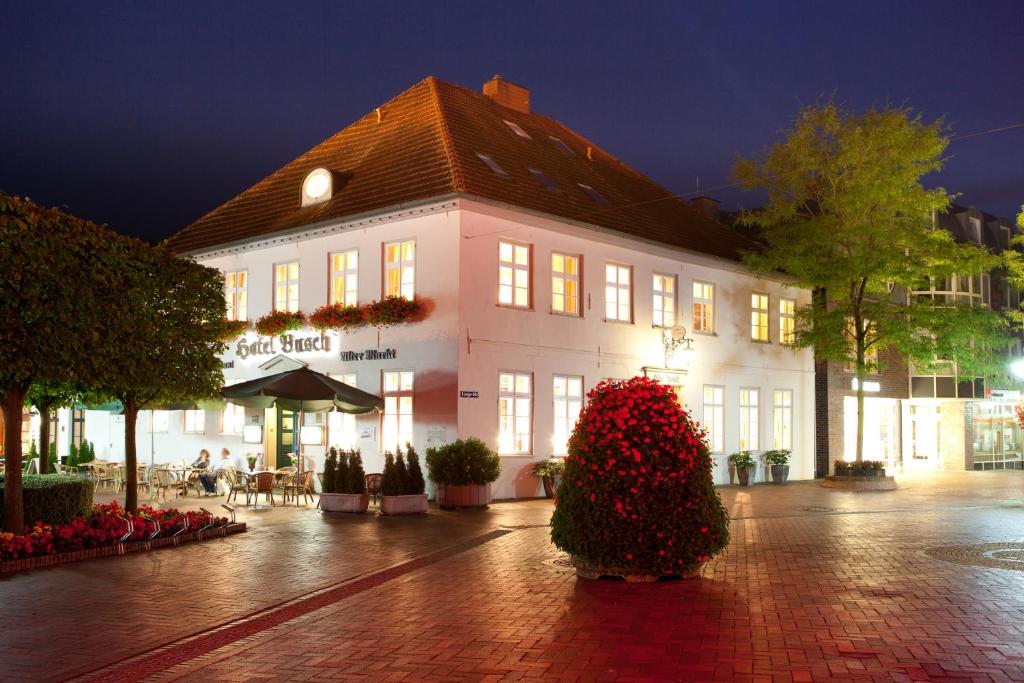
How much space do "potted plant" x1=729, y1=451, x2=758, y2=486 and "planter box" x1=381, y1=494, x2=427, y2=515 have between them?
448 inches

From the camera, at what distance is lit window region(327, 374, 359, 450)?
2183 centimetres

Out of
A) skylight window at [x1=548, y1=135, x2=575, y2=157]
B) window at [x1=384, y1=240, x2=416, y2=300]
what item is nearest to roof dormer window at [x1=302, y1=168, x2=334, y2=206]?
window at [x1=384, y1=240, x2=416, y2=300]

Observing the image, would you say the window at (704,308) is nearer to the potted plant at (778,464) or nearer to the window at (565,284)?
the potted plant at (778,464)

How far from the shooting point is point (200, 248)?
25719 millimetres

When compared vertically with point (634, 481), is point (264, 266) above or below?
above

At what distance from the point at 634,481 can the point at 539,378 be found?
11.7 metres

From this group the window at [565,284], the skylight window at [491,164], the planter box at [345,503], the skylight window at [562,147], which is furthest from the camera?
the skylight window at [562,147]

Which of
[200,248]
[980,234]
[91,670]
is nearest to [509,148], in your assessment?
[200,248]

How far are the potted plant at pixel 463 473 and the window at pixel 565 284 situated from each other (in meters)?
4.42

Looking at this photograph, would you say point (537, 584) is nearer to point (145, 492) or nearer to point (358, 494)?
point (358, 494)

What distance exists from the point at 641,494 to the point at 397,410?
11.5 metres

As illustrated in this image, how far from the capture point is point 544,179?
23953mm

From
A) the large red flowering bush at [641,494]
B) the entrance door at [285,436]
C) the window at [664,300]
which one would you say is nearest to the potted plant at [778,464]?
the window at [664,300]

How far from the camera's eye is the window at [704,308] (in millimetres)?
26609
